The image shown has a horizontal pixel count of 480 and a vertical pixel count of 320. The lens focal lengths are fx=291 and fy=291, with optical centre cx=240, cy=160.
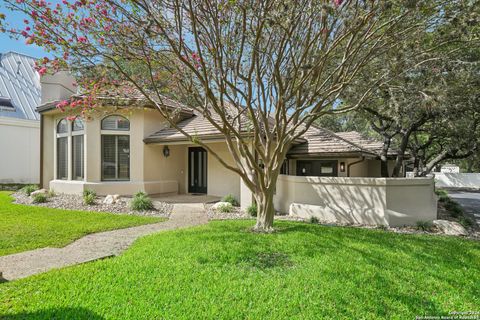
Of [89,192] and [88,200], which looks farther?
[89,192]

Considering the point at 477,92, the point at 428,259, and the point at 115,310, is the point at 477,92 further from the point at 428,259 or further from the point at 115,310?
the point at 115,310

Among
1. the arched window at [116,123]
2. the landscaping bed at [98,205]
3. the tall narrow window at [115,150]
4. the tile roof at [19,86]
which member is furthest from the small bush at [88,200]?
the tile roof at [19,86]

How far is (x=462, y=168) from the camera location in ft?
163

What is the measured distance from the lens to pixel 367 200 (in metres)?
10.4

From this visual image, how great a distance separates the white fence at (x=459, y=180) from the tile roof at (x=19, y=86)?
149ft

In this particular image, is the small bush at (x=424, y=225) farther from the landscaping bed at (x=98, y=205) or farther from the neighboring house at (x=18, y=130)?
the neighboring house at (x=18, y=130)

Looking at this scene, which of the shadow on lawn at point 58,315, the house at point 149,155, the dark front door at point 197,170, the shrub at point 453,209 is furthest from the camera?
the dark front door at point 197,170

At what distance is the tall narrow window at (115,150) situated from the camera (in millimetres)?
14633

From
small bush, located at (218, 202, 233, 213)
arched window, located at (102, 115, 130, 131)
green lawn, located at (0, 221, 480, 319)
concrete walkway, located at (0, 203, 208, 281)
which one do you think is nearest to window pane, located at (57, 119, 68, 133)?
arched window, located at (102, 115, 130, 131)

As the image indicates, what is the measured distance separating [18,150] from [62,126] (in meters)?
11.0

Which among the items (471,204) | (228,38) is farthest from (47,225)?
(471,204)

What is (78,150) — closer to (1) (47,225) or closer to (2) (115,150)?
(2) (115,150)

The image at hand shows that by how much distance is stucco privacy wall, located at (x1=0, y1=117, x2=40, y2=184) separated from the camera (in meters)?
22.6

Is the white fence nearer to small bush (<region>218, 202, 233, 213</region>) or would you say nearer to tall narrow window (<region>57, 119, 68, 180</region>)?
small bush (<region>218, 202, 233, 213</region>)
